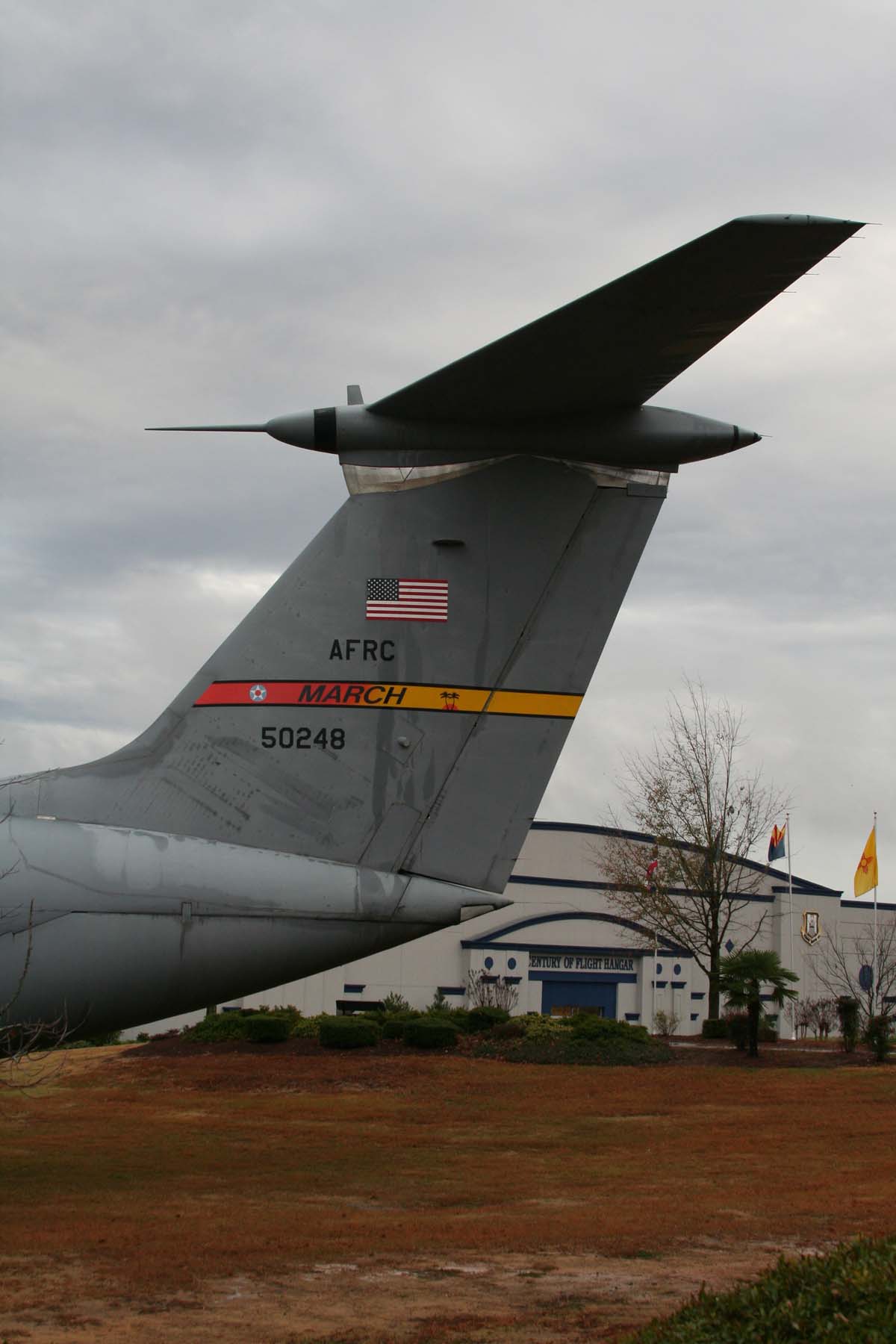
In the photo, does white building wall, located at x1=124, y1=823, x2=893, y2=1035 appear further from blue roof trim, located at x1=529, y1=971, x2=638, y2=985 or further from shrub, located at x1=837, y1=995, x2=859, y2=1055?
shrub, located at x1=837, y1=995, x2=859, y2=1055

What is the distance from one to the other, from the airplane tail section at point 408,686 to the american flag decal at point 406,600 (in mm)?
12

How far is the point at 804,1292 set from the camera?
536cm

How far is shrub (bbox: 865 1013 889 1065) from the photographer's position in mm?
22781

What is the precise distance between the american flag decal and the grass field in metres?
4.17

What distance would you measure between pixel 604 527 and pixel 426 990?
108ft

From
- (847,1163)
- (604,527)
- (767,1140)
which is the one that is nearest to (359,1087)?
(767,1140)

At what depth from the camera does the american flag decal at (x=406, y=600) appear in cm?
911

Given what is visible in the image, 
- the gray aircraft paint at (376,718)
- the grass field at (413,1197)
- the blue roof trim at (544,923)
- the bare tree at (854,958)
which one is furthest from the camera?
the bare tree at (854,958)

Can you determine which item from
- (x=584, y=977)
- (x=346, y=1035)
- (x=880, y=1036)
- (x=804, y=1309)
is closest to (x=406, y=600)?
(x=804, y=1309)

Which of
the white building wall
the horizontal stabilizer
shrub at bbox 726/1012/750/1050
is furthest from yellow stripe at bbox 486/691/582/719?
the white building wall

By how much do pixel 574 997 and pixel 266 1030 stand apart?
19.9 metres

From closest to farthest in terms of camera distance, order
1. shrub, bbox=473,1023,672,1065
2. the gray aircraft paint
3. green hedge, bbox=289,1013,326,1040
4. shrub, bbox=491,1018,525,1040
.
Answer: the gray aircraft paint
shrub, bbox=473,1023,672,1065
shrub, bbox=491,1018,525,1040
green hedge, bbox=289,1013,326,1040

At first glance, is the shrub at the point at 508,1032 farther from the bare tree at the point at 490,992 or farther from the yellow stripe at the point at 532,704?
the yellow stripe at the point at 532,704

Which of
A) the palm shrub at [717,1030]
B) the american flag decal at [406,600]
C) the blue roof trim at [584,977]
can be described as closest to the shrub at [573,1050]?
the palm shrub at [717,1030]
